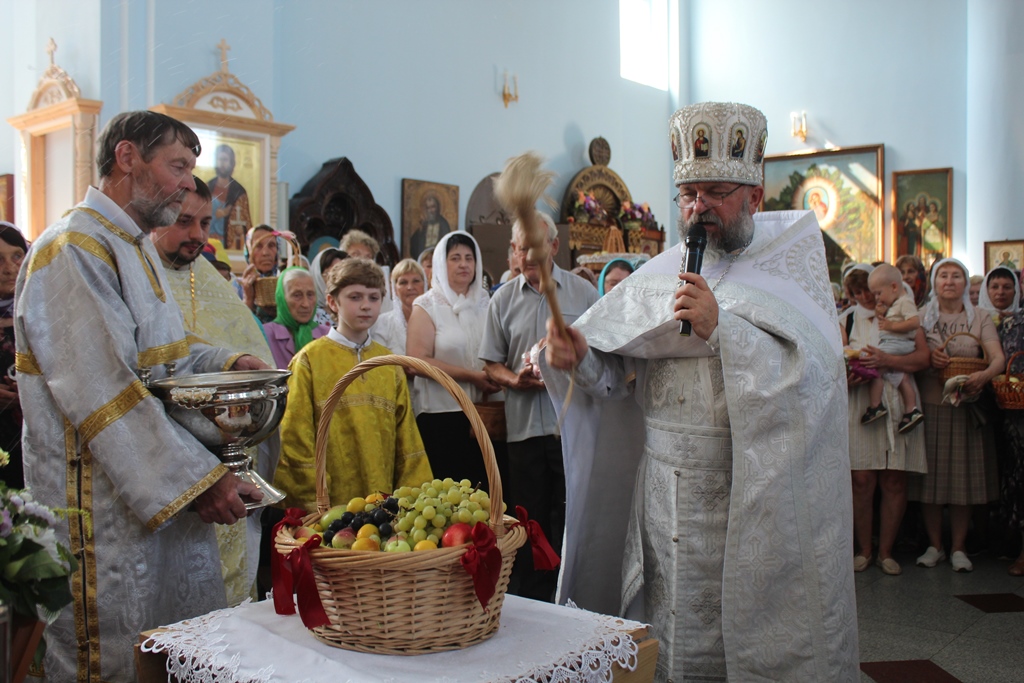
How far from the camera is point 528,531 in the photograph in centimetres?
179

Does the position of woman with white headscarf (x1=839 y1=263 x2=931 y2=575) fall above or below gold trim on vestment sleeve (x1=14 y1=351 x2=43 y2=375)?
below

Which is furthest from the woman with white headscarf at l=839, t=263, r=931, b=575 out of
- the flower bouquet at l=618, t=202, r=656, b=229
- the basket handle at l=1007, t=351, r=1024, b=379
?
the flower bouquet at l=618, t=202, r=656, b=229

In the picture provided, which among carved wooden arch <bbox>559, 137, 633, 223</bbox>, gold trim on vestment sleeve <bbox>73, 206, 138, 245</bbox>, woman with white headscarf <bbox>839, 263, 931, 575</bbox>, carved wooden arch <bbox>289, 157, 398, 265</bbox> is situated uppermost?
carved wooden arch <bbox>559, 137, 633, 223</bbox>

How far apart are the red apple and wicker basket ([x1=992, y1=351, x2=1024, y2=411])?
13.5 feet

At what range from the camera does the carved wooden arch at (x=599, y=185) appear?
12141mm

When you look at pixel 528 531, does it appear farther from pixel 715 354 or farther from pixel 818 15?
pixel 818 15

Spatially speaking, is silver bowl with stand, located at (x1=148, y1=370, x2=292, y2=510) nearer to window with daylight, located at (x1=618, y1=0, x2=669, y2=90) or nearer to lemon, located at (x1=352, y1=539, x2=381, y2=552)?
lemon, located at (x1=352, y1=539, x2=381, y2=552)

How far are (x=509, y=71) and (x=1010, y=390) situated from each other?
26.0 feet

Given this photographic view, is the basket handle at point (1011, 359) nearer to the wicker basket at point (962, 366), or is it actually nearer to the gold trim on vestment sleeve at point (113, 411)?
the wicker basket at point (962, 366)

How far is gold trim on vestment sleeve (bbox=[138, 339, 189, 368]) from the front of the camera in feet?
7.11

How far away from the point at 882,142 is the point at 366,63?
7.97 metres

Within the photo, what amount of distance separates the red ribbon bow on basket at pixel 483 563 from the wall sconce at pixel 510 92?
33.6 feet

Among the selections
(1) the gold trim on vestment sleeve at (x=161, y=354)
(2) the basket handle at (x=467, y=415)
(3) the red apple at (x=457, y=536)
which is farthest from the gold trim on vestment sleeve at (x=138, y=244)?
(3) the red apple at (x=457, y=536)

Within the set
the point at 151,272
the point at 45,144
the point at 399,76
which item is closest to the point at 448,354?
the point at 45,144
